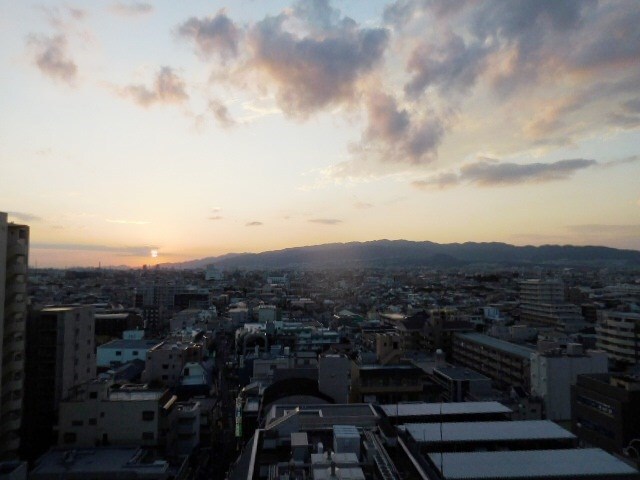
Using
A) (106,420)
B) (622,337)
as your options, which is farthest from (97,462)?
(622,337)

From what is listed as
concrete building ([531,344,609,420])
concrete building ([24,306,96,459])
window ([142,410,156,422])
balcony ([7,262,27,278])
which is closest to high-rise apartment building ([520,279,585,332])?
concrete building ([531,344,609,420])

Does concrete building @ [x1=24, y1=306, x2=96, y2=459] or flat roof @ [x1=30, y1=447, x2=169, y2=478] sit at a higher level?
concrete building @ [x1=24, y1=306, x2=96, y2=459]

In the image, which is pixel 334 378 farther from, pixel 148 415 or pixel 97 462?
pixel 97 462

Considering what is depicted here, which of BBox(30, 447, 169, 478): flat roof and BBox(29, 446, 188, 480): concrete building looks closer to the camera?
BBox(29, 446, 188, 480): concrete building

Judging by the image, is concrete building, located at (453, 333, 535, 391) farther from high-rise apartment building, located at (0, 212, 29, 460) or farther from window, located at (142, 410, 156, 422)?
high-rise apartment building, located at (0, 212, 29, 460)

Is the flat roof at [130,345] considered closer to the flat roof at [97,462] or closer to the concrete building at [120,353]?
the concrete building at [120,353]

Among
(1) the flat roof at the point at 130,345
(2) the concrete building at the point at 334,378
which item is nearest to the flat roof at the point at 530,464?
(2) the concrete building at the point at 334,378

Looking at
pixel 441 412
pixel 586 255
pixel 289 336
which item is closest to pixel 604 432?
pixel 441 412
